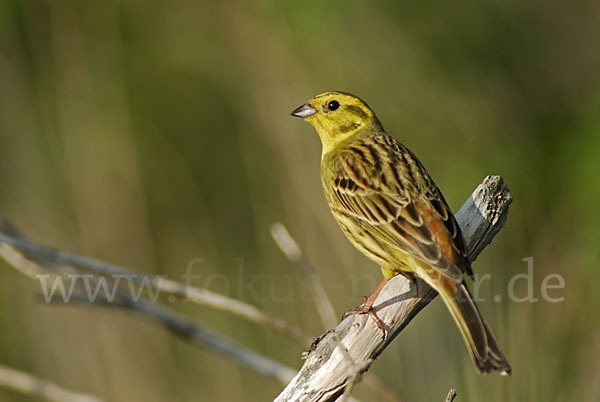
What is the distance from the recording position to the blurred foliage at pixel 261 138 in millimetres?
5262

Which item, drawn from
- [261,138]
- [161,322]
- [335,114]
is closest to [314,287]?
[161,322]

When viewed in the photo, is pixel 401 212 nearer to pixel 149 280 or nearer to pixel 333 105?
pixel 333 105

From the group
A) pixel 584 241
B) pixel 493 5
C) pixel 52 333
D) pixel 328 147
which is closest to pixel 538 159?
pixel 584 241

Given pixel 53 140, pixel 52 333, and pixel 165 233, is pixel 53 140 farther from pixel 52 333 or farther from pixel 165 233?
pixel 52 333

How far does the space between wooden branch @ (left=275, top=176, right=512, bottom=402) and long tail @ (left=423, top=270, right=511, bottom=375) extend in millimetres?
112

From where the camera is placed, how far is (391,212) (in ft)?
10.8

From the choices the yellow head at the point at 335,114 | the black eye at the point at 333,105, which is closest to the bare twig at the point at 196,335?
the yellow head at the point at 335,114

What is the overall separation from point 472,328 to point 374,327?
39cm

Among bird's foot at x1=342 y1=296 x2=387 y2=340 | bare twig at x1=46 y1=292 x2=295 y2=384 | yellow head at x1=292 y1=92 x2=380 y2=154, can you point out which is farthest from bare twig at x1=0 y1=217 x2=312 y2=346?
yellow head at x1=292 y1=92 x2=380 y2=154

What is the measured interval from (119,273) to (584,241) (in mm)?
3068

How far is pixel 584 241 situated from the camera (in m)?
4.73

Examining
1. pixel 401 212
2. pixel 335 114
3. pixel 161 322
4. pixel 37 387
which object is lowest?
pixel 37 387

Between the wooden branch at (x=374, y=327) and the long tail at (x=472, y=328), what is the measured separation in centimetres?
11

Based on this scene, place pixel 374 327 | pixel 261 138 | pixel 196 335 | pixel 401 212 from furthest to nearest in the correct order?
pixel 261 138 < pixel 196 335 < pixel 401 212 < pixel 374 327
